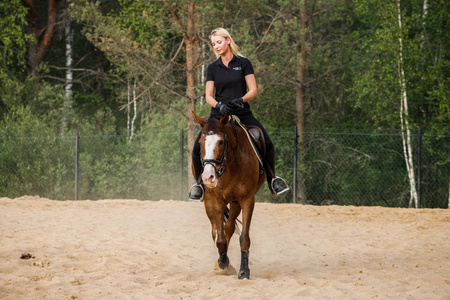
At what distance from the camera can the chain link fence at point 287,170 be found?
1923 cm

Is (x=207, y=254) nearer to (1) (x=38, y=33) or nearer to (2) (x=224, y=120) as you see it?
(2) (x=224, y=120)

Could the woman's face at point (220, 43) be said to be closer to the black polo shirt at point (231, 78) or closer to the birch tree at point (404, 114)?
the black polo shirt at point (231, 78)

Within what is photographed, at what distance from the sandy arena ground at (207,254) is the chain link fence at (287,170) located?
5096 mm

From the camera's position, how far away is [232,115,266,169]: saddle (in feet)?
23.1

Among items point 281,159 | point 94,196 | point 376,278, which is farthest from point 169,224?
point 94,196

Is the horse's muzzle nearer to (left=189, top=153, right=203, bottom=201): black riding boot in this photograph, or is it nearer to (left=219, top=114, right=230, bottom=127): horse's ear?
(left=219, top=114, right=230, bottom=127): horse's ear

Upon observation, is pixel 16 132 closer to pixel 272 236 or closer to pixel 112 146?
pixel 112 146

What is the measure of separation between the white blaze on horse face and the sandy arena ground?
1.18 meters

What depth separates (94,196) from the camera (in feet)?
69.9

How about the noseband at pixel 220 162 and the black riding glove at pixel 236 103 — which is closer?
the noseband at pixel 220 162

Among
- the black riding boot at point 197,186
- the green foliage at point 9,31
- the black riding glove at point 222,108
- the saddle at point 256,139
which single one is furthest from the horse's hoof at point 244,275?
the green foliage at point 9,31

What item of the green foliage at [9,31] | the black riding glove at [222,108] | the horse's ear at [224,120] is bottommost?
the horse's ear at [224,120]

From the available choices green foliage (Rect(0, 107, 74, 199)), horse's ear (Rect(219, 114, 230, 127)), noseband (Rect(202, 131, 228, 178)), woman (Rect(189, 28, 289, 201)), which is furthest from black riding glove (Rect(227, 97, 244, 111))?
green foliage (Rect(0, 107, 74, 199))

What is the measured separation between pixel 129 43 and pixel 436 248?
10.8 metres
